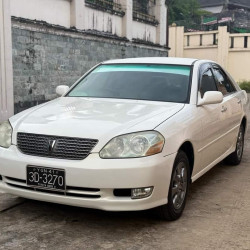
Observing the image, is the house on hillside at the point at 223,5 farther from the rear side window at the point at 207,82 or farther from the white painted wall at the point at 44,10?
the rear side window at the point at 207,82

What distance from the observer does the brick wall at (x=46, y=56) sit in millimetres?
10648

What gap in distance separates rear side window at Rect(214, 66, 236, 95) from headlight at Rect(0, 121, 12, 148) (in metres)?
2.79

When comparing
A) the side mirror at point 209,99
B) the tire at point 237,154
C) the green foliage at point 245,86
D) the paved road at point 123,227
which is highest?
the side mirror at point 209,99

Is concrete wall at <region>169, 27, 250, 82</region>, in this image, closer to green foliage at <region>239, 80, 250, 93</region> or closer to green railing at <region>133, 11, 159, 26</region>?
green foliage at <region>239, 80, 250, 93</region>

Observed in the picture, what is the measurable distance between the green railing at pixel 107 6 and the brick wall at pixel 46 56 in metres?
0.88

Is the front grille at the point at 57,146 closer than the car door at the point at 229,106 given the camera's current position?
Yes

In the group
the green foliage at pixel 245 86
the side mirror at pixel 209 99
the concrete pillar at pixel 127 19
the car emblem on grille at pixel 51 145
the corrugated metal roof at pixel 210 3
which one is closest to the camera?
the car emblem on grille at pixel 51 145

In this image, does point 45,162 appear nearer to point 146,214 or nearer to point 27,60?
point 146,214

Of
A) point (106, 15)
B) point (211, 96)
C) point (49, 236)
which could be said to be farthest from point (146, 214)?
point (106, 15)

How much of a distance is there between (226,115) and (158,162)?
2051 millimetres

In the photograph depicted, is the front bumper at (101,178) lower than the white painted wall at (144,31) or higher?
lower

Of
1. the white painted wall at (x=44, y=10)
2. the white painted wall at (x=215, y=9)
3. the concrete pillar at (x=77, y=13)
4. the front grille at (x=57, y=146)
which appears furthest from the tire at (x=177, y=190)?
the white painted wall at (x=215, y=9)

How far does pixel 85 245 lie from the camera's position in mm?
3432

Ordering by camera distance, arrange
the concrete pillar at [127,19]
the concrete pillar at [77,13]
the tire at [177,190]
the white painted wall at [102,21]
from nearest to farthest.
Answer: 1. the tire at [177,190]
2. the concrete pillar at [77,13]
3. the white painted wall at [102,21]
4. the concrete pillar at [127,19]
